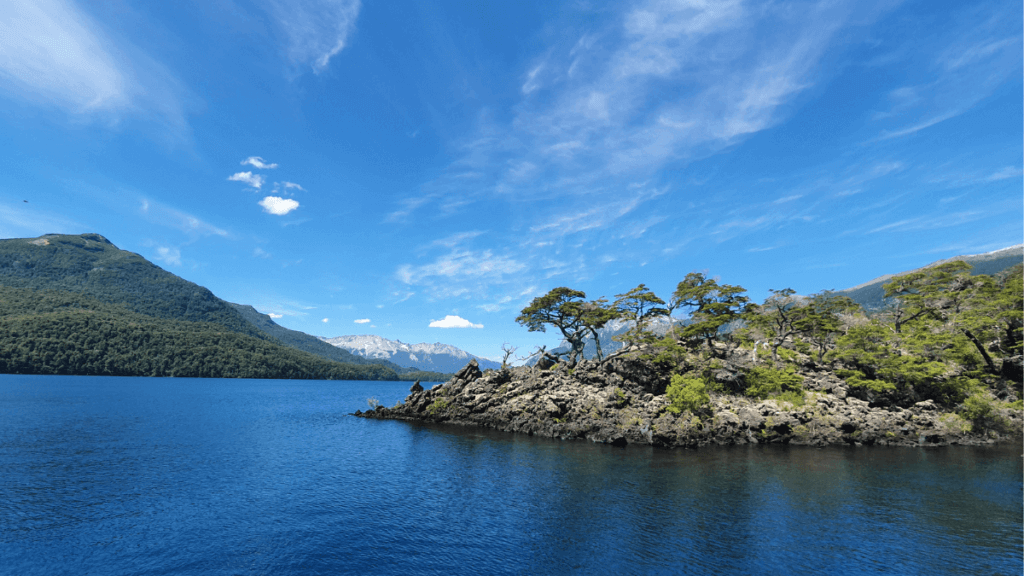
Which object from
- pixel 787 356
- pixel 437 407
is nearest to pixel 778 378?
pixel 787 356

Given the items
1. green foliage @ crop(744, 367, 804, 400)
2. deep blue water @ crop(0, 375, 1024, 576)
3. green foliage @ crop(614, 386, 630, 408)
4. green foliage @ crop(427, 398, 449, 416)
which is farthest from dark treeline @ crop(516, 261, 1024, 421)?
green foliage @ crop(427, 398, 449, 416)

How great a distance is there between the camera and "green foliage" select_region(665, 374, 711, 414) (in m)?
61.5

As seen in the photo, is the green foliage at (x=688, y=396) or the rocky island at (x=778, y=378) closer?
the rocky island at (x=778, y=378)

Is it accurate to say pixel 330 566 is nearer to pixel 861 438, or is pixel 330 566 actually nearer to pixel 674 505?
pixel 674 505

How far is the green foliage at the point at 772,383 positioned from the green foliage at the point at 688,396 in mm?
8677

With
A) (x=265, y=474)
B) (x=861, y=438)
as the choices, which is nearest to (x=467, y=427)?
(x=265, y=474)

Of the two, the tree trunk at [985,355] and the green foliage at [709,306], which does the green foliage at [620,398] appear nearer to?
the green foliage at [709,306]

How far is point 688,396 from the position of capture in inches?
2411

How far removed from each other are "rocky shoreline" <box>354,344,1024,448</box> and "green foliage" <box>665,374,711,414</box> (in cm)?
104

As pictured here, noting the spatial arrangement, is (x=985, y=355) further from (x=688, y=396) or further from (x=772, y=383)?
(x=688, y=396)

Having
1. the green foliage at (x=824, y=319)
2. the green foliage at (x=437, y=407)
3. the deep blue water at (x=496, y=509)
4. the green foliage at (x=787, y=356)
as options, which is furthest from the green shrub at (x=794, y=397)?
the green foliage at (x=437, y=407)

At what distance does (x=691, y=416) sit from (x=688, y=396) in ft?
9.72

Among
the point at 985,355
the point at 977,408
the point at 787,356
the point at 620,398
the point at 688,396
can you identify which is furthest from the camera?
the point at 787,356

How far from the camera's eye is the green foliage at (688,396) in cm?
6150
